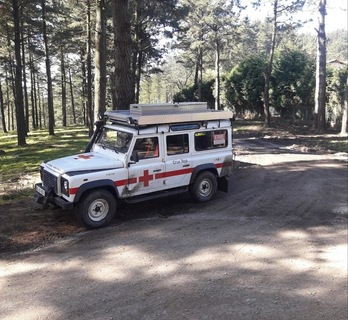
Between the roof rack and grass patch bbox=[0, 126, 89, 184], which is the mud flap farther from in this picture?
grass patch bbox=[0, 126, 89, 184]

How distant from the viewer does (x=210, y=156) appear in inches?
406

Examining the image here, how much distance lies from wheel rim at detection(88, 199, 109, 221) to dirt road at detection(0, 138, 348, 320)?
38cm

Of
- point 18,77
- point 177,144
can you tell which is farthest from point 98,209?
point 18,77

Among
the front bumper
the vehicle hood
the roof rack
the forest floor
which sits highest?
the roof rack

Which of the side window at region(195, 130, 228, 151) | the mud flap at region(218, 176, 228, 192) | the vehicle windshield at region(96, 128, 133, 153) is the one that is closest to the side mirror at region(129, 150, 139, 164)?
the vehicle windshield at region(96, 128, 133, 153)

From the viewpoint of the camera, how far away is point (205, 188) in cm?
1055

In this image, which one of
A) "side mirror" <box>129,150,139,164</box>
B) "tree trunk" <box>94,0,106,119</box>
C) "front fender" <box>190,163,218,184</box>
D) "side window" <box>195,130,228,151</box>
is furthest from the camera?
"tree trunk" <box>94,0,106,119</box>

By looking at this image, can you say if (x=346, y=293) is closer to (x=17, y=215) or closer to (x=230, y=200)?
(x=230, y=200)

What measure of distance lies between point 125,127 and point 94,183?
186cm

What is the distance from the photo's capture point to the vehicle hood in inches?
322

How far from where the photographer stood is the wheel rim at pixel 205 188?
10.4 m

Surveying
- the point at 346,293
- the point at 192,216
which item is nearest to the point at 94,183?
the point at 192,216

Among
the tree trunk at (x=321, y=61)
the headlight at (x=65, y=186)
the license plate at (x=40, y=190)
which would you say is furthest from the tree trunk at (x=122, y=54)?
the tree trunk at (x=321, y=61)

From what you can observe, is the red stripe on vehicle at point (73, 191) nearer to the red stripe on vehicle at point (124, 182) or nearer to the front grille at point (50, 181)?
the front grille at point (50, 181)
